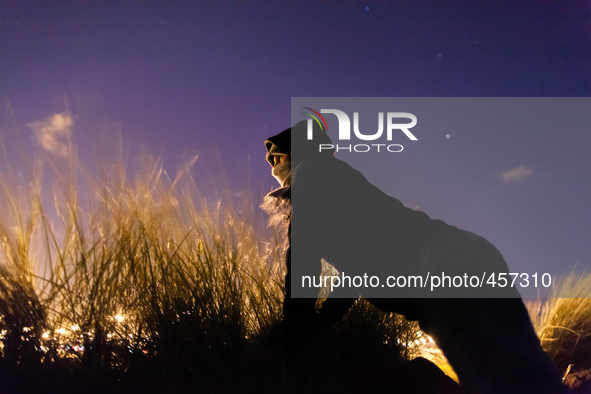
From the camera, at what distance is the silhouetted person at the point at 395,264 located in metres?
→ 1.23

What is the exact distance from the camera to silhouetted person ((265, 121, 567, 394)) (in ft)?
4.02

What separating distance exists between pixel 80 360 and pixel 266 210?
39.4 inches

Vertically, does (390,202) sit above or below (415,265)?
above

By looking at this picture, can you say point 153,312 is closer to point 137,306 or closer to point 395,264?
point 137,306

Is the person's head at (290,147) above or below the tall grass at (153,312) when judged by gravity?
above

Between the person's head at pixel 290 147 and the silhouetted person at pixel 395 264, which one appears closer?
the silhouetted person at pixel 395 264

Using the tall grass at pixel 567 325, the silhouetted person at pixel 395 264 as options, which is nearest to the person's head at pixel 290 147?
the silhouetted person at pixel 395 264

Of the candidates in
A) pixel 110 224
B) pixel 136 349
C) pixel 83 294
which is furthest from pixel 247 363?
pixel 110 224

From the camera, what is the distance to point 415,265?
1518mm

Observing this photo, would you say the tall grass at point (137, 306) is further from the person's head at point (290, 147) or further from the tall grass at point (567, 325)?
the tall grass at point (567, 325)

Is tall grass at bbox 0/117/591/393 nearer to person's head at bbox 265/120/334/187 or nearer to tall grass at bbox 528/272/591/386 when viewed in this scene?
person's head at bbox 265/120/334/187

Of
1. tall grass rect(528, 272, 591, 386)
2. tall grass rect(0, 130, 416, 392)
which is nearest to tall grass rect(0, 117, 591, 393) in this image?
tall grass rect(0, 130, 416, 392)

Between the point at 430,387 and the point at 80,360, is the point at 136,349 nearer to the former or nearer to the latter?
the point at 80,360

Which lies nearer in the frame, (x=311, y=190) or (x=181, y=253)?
(x=311, y=190)
